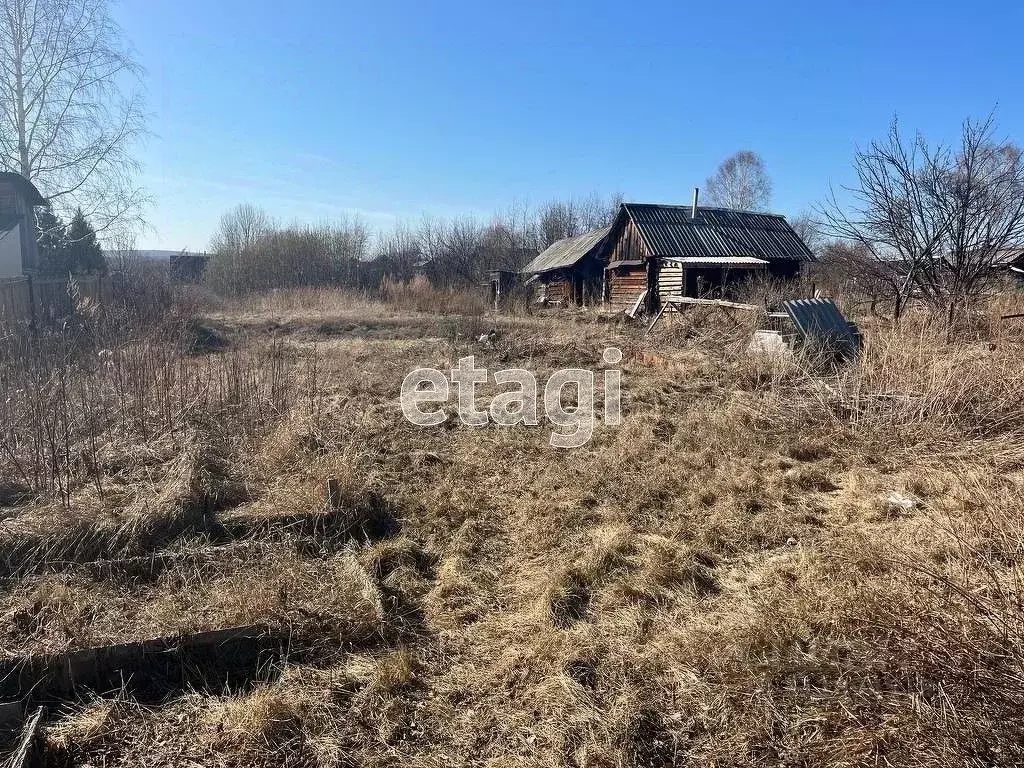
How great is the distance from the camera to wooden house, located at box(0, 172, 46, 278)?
1476 cm

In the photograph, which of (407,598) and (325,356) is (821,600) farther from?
(325,356)

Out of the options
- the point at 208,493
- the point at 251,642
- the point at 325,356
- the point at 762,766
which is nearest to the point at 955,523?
the point at 762,766

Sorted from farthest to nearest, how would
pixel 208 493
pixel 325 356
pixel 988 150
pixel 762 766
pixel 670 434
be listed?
1. pixel 325 356
2. pixel 988 150
3. pixel 670 434
4. pixel 208 493
5. pixel 762 766

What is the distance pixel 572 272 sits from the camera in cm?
2383

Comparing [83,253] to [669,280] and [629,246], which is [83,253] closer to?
[629,246]

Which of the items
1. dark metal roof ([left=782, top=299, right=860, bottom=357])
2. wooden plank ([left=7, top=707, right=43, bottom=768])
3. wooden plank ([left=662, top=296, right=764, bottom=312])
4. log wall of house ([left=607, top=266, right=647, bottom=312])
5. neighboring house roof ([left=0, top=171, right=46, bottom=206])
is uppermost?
neighboring house roof ([left=0, top=171, right=46, bottom=206])

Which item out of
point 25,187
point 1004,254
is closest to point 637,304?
point 1004,254

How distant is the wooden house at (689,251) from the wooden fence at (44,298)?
14.1 m

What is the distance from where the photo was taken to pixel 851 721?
2123mm

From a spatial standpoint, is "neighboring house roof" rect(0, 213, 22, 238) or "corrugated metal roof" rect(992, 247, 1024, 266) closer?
"corrugated metal roof" rect(992, 247, 1024, 266)

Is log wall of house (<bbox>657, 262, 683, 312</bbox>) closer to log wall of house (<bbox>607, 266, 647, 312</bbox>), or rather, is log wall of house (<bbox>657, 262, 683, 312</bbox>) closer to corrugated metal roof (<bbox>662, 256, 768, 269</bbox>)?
corrugated metal roof (<bbox>662, 256, 768, 269</bbox>)

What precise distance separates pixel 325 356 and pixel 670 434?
7.60 meters

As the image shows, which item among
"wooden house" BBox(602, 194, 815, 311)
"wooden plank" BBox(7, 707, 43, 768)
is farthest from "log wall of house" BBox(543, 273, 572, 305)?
"wooden plank" BBox(7, 707, 43, 768)

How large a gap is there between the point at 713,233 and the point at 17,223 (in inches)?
806
